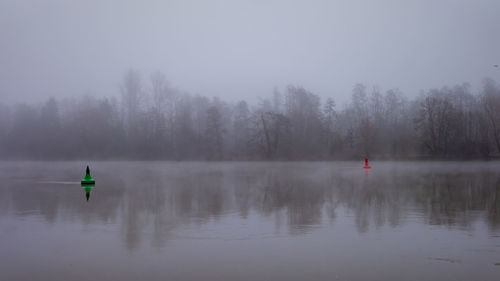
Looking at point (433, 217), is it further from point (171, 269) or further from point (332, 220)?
point (171, 269)

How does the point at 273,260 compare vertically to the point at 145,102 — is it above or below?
below

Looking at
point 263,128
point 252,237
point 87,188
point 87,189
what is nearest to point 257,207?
point 252,237

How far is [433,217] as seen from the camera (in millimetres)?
10242

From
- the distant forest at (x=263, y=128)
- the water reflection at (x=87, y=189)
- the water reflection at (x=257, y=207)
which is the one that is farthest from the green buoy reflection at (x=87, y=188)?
the distant forest at (x=263, y=128)

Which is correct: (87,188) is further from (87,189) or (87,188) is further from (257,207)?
(257,207)

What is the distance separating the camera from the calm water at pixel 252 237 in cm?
592

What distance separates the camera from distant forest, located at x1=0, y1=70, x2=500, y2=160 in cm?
5878

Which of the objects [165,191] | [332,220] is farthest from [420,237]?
[165,191]

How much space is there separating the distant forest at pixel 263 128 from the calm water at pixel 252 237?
47075mm

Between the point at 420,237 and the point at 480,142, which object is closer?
the point at 420,237

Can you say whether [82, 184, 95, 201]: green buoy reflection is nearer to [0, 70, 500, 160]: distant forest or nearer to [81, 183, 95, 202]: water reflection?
[81, 183, 95, 202]: water reflection

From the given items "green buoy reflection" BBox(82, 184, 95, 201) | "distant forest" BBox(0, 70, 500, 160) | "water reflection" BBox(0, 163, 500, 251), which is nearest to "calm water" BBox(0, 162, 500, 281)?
"water reflection" BBox(0, 163, 500, 251)

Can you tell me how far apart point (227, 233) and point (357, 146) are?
2152 inches

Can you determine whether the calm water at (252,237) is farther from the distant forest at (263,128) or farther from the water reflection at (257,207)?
the distant forest at (263,128)
